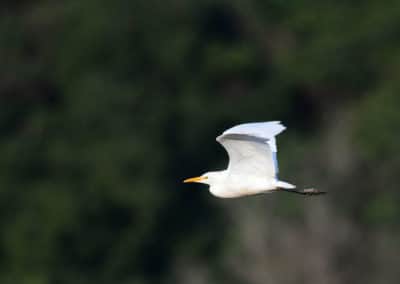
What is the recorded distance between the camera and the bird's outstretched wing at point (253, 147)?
1411 cm

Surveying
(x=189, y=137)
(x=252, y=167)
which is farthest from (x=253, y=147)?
(x=189, y=137)

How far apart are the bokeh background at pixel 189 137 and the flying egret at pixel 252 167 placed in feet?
29.5

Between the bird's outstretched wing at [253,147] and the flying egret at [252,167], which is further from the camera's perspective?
the flying egret at [252,167]

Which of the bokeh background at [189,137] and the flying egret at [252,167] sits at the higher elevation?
the flying egret at [252,167]

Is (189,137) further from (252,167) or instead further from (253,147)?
(253,147)

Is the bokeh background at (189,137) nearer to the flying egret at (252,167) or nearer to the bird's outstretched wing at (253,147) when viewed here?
the flying egret at (252,167)

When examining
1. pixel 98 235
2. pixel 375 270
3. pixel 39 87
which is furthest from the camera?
pixel 39 87

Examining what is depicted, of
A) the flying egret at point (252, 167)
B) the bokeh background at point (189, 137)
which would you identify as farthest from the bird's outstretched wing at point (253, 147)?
the bokeh background at point (189, 137)

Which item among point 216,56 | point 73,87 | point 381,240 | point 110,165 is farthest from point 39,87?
point 381,240

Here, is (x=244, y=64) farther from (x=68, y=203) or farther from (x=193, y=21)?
(x=68, y=203)

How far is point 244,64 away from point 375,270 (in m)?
10.7

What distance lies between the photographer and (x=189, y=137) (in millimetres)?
33594

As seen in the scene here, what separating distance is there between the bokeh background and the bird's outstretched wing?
30.3ft

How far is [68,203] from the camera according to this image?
1235 inches
